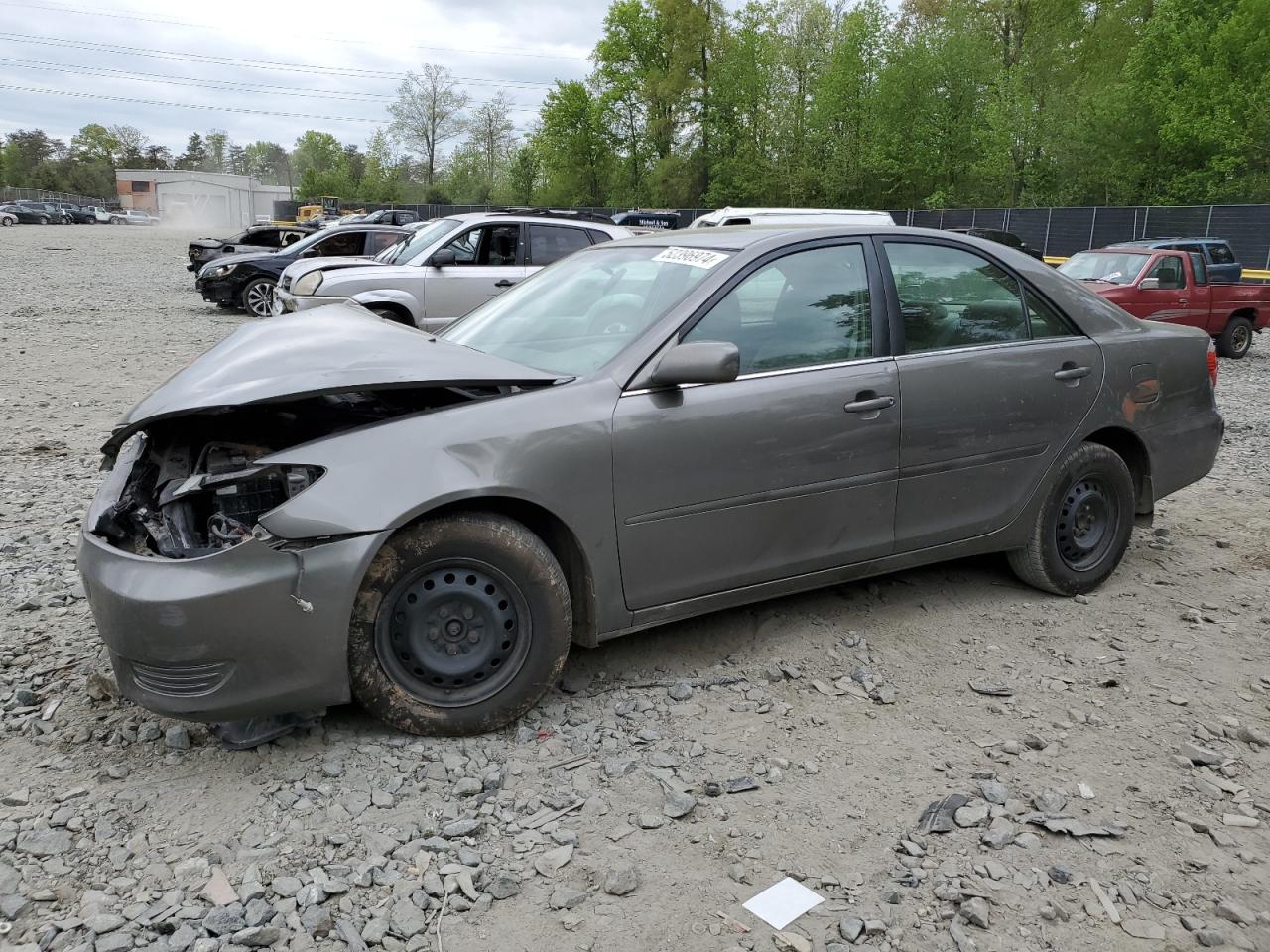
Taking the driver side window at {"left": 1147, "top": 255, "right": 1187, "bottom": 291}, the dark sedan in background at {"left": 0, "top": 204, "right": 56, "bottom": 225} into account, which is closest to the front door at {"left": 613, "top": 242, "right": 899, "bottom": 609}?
the driver side window at {"left": 1147, "top": 255, "right": 1187, "bottom": 291}

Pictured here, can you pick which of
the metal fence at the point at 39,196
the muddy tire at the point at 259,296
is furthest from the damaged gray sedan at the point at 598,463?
the metal fence at the point at 39,196

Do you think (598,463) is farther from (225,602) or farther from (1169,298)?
(1169,298)

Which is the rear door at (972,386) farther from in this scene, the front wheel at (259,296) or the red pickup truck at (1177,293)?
the front wheel at (259,296)

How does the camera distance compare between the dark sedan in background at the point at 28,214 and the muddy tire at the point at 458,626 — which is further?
the dark sedan in background at the point at 28,214

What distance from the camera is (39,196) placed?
103m

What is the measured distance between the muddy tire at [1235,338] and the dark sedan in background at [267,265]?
12956mm

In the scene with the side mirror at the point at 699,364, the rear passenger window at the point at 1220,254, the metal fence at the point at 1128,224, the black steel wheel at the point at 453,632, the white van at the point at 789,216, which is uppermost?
the metal fence at the point at 1128,224

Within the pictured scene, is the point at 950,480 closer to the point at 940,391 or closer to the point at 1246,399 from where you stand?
the point at 940,391

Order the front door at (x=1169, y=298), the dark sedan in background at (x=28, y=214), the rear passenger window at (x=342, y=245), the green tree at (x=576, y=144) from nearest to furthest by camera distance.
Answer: the front door at (x=1169, y=298) → the rear passenger window at (x=342, y=245) → the green tree at (x=576, y=144) → the dark sedan in background at (x=28, y=214)

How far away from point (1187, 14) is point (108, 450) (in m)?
42.1

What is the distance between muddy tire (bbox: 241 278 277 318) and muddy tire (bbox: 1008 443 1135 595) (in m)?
15.4

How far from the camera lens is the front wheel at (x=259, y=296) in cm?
1723

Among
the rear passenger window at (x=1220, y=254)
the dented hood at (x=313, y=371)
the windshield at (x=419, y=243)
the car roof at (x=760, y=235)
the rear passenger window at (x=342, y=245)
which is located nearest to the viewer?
the dented hood at (x=313, y=371)

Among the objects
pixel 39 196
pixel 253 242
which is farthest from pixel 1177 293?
pixel 39 196
